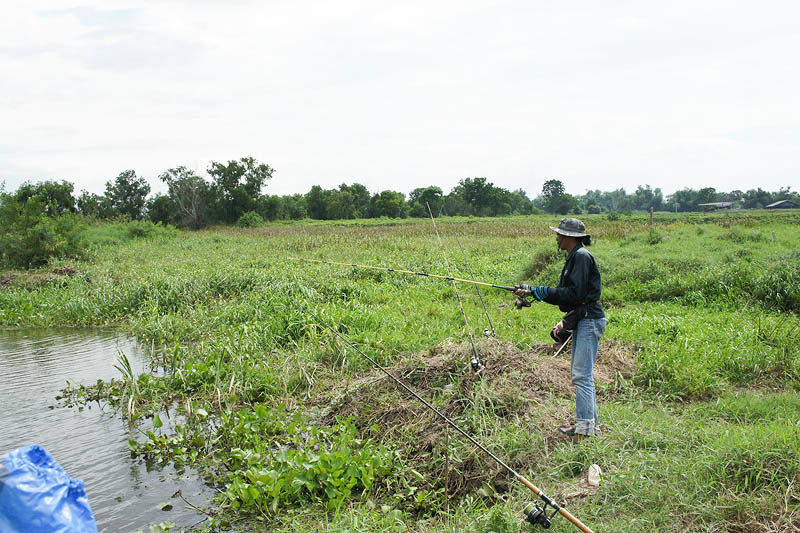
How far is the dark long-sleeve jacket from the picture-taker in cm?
423

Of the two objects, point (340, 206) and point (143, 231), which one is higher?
point (340, 206)

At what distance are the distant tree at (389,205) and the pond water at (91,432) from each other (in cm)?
4296

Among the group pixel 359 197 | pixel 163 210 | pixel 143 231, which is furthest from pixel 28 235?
pixel 359 197

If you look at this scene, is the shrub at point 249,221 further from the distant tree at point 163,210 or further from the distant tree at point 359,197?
the distant tree at point 359,197

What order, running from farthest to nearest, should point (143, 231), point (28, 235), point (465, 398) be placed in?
point (143, 231) < point (28, 235) < point (465, 398)

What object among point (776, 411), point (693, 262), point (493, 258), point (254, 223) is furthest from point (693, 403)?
point (254, 223)

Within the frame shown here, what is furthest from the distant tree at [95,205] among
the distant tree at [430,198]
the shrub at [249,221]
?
the distant tree at [430,198]

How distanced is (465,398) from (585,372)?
3.75ft

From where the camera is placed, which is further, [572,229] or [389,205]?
[389,205]

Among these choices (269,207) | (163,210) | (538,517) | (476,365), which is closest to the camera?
(538,517)

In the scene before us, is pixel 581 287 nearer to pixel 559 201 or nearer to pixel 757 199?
pixel 559 201

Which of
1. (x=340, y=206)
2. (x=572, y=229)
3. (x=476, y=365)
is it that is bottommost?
(x=476, y=365)

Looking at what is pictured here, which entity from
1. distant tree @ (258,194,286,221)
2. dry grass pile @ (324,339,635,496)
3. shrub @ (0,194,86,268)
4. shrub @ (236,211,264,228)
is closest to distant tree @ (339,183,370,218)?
distant tree @ (258,194,286,221)

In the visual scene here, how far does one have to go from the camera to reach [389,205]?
52.5 metres
